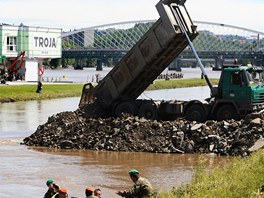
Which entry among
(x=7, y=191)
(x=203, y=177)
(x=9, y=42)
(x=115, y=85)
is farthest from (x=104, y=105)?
(x=9, y=42)

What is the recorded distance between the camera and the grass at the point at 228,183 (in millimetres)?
13379

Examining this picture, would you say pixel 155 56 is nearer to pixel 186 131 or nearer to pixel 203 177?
pixel 186 131

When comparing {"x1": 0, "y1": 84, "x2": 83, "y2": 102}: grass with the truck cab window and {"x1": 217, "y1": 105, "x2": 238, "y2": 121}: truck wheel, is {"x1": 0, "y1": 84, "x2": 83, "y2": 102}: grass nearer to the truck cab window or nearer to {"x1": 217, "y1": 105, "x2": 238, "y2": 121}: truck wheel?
{"x1": 217, "y1": 105, "x2": 238, "y2": 121}: truck wheel

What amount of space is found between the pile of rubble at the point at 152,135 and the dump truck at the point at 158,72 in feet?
4.75

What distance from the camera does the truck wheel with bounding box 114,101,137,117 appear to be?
96.5 ft

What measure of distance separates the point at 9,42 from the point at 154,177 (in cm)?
6525

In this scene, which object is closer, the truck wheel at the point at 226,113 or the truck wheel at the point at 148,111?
the truck wheel at the point at 226,113

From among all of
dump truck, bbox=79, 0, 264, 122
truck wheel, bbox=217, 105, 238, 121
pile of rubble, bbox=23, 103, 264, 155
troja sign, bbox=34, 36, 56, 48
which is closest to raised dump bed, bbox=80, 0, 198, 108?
dump truck, bbox=79, 0, 264, 122

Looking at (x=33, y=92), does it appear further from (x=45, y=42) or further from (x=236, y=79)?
(x=236, y=79)

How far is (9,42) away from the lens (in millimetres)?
84000

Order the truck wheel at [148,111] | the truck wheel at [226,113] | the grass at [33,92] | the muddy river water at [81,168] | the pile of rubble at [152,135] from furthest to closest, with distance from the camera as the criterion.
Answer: the grass at [33,92] < the truck wheel at [148,111] < the truck wheel at [226,113] < the pile of rubble at [152,135] < the muddy river water at [81,168]

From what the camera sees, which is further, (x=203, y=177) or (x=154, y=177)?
(x=154, y=177)

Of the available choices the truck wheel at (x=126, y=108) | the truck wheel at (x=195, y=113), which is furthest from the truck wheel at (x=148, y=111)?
the truck wheel at (x=195, y=113)

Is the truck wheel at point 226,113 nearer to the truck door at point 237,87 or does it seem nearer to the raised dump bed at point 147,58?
the truck door at point 237,87
